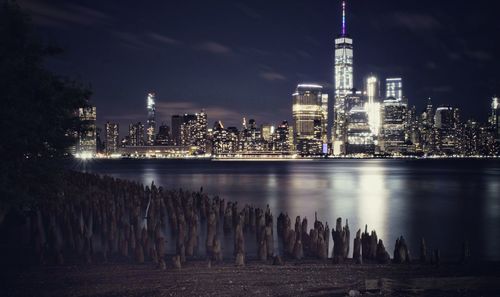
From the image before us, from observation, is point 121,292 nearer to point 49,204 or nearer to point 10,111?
point 10,111

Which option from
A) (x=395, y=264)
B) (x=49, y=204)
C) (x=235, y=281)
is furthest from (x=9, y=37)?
(x=395, y=264)

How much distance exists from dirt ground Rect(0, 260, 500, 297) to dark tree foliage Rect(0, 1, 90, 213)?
14.1 ft

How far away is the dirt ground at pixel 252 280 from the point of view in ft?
42.1

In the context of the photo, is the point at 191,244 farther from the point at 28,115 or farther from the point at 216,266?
the point at 28,115

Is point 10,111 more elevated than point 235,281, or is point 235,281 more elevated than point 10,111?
point 10,111

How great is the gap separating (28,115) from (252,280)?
9.42 metres

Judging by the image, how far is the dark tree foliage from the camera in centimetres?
1736

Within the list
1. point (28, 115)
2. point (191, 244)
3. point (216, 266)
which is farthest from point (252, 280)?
point (28, 115)

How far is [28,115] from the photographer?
17359mm

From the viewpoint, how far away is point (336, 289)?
13.0m

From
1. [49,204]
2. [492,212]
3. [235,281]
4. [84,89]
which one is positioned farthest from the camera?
[492,212]

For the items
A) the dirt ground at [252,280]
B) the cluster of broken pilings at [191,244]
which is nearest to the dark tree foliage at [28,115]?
the cluster of broken pilings at [191,244]

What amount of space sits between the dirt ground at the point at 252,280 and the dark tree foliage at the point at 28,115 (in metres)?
4.31

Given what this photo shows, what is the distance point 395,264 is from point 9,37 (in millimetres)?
15742
